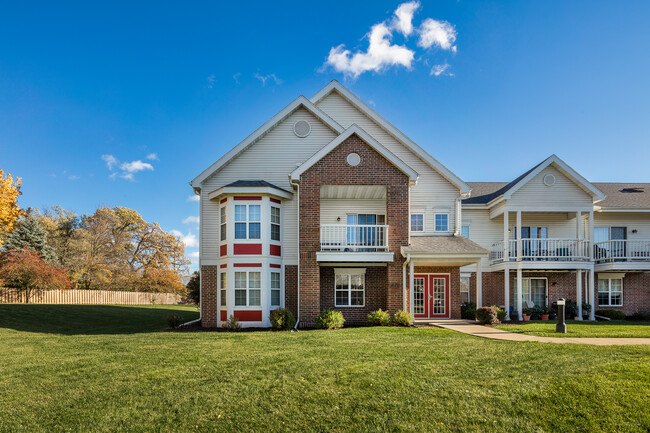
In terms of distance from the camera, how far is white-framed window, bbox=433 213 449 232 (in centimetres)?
2091

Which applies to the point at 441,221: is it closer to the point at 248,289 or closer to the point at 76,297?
the point at 248,289

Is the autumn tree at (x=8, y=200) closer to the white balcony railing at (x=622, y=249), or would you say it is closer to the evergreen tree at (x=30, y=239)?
the evergreen tree at (x=30, y=239)

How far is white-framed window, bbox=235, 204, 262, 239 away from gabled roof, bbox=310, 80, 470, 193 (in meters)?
6.46

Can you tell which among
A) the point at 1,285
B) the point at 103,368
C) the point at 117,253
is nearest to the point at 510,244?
the point at 103,368

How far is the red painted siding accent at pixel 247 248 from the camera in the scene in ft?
59.8

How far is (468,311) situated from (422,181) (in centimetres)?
669

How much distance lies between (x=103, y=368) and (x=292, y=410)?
531cm

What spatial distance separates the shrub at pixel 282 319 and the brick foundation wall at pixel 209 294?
321 cm

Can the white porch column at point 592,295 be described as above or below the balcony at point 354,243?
below

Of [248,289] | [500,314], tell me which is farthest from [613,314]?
[248,289]

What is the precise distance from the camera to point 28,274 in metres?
31.0

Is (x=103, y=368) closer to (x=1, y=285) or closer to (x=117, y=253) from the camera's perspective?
(x=1, y=285)

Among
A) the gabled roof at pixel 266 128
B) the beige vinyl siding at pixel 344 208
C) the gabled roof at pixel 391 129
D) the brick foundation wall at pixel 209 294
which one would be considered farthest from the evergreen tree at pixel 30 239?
the gabled roof at pixel 391 129

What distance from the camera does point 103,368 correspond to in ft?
33.4
